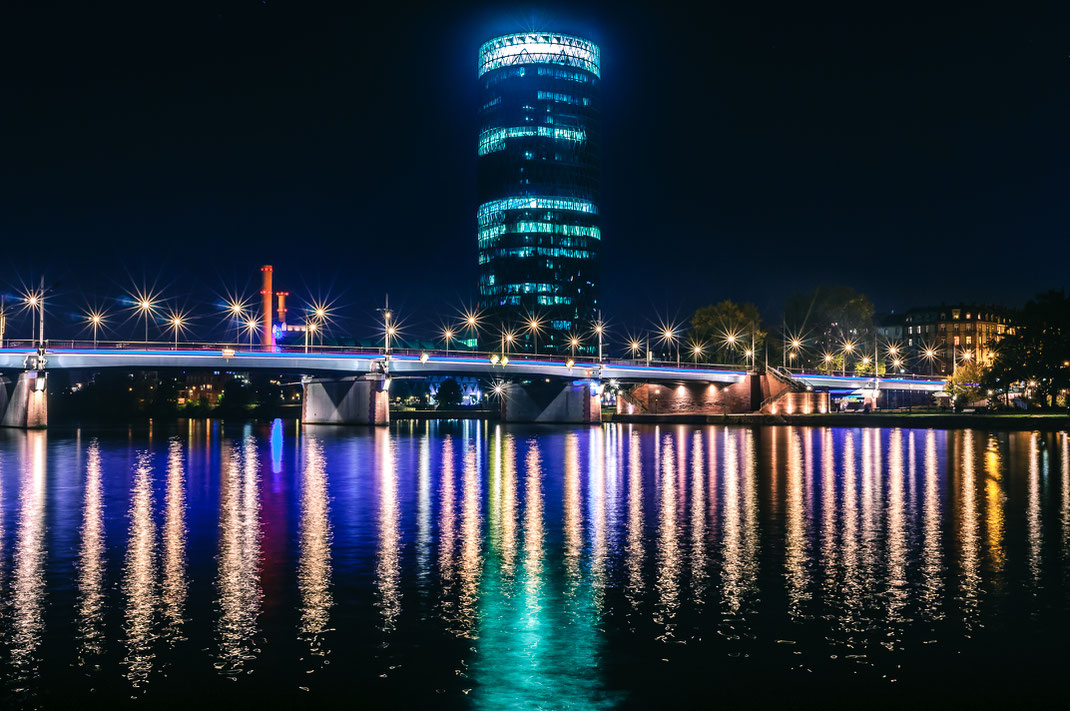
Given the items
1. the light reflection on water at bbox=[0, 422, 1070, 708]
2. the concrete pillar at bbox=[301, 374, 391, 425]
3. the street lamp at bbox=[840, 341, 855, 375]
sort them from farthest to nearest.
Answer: the street lamp at bbox=[840, 341, 855, 375] → the concrete pillar at bbox=[301, 374, 391, 425] → the light reflection on water at bbox=[0, 422, 1070, 708]

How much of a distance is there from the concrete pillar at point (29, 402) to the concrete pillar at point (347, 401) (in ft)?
112

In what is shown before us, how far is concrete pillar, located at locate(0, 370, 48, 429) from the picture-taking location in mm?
107375

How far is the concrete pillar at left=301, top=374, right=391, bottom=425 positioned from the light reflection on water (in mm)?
80439

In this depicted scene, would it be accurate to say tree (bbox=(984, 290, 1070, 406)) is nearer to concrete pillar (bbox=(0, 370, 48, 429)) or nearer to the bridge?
the bridge

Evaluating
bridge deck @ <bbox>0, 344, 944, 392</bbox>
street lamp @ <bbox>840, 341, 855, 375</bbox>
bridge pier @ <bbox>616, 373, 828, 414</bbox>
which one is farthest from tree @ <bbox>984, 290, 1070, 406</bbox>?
street lamp @ <bbox>840, 341, 855, 375</bbox>

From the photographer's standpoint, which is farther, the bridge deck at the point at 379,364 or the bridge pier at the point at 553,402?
the bridge pier at the point at 553,402

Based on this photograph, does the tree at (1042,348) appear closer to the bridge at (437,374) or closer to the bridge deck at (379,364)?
the bridge at (437,374)

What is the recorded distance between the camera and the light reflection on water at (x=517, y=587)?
15836 millimetres

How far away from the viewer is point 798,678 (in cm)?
1565

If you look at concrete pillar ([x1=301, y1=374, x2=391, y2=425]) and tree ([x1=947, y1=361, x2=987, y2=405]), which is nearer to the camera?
concrete pillar ([x1=301, y1=374, x2=391, y2=425])

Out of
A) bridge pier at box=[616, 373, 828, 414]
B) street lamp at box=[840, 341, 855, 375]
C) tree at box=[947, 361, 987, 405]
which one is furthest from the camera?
street lamp at box=[840, 341, 855, 375]

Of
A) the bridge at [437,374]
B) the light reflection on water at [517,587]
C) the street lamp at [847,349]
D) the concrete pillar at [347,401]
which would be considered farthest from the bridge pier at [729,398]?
the light reflection on water at [517,587]

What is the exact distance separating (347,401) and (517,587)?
Result: 368 feet

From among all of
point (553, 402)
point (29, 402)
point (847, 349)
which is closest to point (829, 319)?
point (847, 349)
